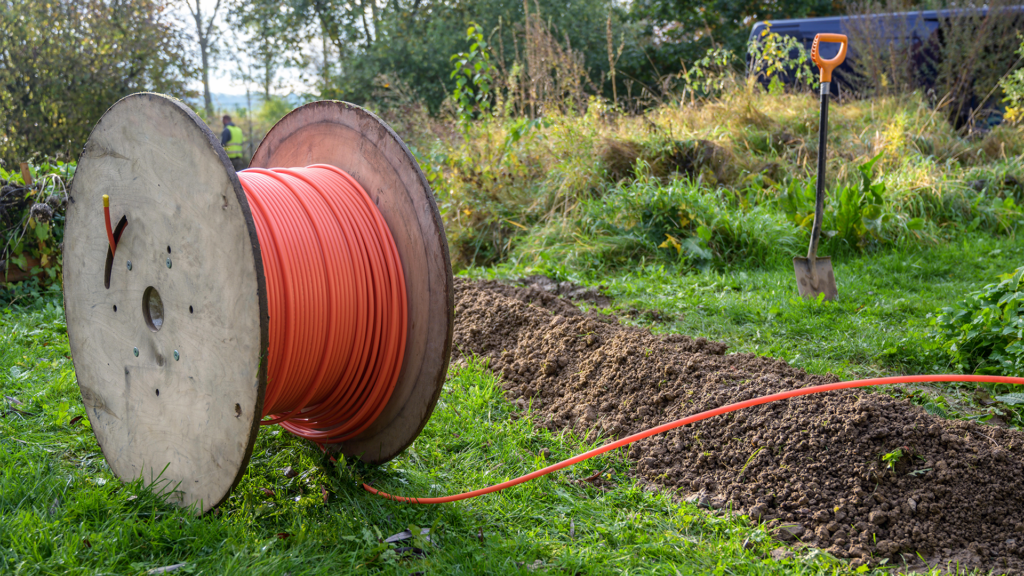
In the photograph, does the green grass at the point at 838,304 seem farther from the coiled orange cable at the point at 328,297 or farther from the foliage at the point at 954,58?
the foliage at the point at 954,58

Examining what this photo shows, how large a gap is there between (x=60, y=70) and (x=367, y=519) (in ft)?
25.9

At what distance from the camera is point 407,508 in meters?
2.28

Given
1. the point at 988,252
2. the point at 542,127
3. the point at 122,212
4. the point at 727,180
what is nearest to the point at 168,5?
the point at 542,127

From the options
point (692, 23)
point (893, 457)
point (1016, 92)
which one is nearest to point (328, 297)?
point (893, 457)

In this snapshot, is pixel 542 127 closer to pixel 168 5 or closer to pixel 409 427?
pixel 409 427

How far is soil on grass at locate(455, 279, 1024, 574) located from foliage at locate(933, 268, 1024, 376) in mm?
701

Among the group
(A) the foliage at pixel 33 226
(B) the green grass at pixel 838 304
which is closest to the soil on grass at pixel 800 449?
(B) the green grass at pixel 838 304

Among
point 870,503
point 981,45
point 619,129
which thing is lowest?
point 870,503

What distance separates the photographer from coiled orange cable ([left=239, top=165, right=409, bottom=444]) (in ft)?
7.09

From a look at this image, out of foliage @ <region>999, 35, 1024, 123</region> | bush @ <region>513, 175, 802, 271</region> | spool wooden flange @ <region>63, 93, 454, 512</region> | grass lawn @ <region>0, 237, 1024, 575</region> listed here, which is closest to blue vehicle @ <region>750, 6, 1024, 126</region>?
foliage @ <region>999, 35, 1024, 123</region>

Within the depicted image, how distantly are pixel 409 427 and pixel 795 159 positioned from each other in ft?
19.1

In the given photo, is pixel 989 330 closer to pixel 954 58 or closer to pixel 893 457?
pixel 893 457

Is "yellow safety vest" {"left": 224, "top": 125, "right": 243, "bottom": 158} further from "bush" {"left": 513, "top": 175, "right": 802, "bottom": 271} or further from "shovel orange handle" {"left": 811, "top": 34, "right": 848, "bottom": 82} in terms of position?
"shovel orange handle" {"left": 811, "top": 34, "right": 848, "bottom": 82}

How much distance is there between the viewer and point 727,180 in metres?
6.36
